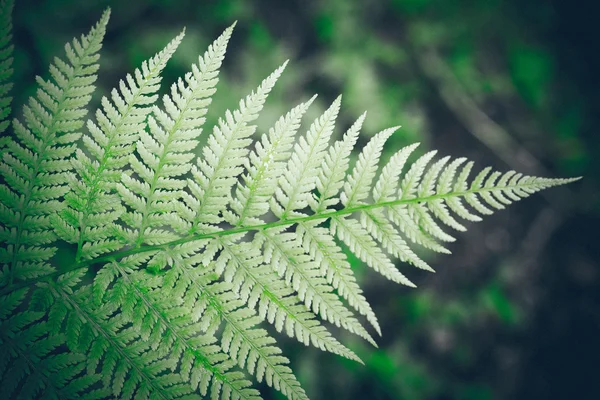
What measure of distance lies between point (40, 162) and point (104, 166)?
182 millimetres

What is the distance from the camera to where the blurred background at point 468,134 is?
3.15m

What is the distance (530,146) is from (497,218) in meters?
0.79

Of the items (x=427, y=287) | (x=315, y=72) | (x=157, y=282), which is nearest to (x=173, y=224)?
(x=157, y=282)

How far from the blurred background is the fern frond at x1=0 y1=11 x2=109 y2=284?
1.74m

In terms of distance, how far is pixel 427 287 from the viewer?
3602 millimetres

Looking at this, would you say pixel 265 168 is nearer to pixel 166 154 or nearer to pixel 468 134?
pixel 166 154

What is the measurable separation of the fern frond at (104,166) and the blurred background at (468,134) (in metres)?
1.72

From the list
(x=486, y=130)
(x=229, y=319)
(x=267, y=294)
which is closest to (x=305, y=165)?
(x=267, y=294)

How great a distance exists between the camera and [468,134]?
13.4 feet

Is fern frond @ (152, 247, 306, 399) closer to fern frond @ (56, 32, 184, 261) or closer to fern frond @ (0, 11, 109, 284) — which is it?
fern frond @ (56, 32, 184, 261)

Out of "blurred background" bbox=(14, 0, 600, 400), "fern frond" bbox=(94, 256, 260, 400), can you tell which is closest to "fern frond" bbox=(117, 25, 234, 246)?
"fern frond" bbox=(94, 256, 260, 400)

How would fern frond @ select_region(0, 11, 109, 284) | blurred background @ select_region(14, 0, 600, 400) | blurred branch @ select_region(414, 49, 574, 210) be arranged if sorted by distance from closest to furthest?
fern frond @ select_region(0, 11, 109, 284), blurred background @ select_region(14, 0, 600, 400), blurred branch @ select_region(414, 49, 574, 210)

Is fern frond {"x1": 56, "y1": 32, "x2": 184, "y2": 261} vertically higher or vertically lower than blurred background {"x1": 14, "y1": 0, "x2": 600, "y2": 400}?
lower

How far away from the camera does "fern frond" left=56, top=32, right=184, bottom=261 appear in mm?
1189
